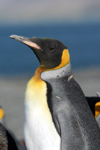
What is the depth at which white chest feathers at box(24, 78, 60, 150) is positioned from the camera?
2.73m

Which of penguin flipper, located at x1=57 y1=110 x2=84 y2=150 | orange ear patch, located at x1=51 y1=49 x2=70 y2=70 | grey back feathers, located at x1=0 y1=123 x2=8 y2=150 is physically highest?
orange ear patch, located at x1=51 y1=49 x2=70 y2=70

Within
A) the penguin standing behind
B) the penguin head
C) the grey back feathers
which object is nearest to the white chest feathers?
the penguin standing behind

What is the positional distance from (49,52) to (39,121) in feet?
1.73

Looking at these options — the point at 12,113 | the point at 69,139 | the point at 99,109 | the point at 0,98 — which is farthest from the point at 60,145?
the point at 0,98

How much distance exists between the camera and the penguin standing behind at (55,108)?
2.71 m

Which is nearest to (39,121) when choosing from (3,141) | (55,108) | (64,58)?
(55,108)

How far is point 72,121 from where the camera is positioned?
2.72 meters

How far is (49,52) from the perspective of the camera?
2785 mm

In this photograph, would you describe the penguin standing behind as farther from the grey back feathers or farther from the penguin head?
the grey back feathers

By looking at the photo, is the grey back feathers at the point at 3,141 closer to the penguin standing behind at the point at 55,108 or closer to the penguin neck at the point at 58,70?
the penguin standing behind at the point at 55,108

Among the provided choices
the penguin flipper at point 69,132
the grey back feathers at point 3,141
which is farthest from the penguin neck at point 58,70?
the grey back feathers at point 3,141

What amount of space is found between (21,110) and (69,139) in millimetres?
5957

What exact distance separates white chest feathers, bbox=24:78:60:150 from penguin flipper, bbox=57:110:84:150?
56mm

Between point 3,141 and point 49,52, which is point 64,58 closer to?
point 49,52
